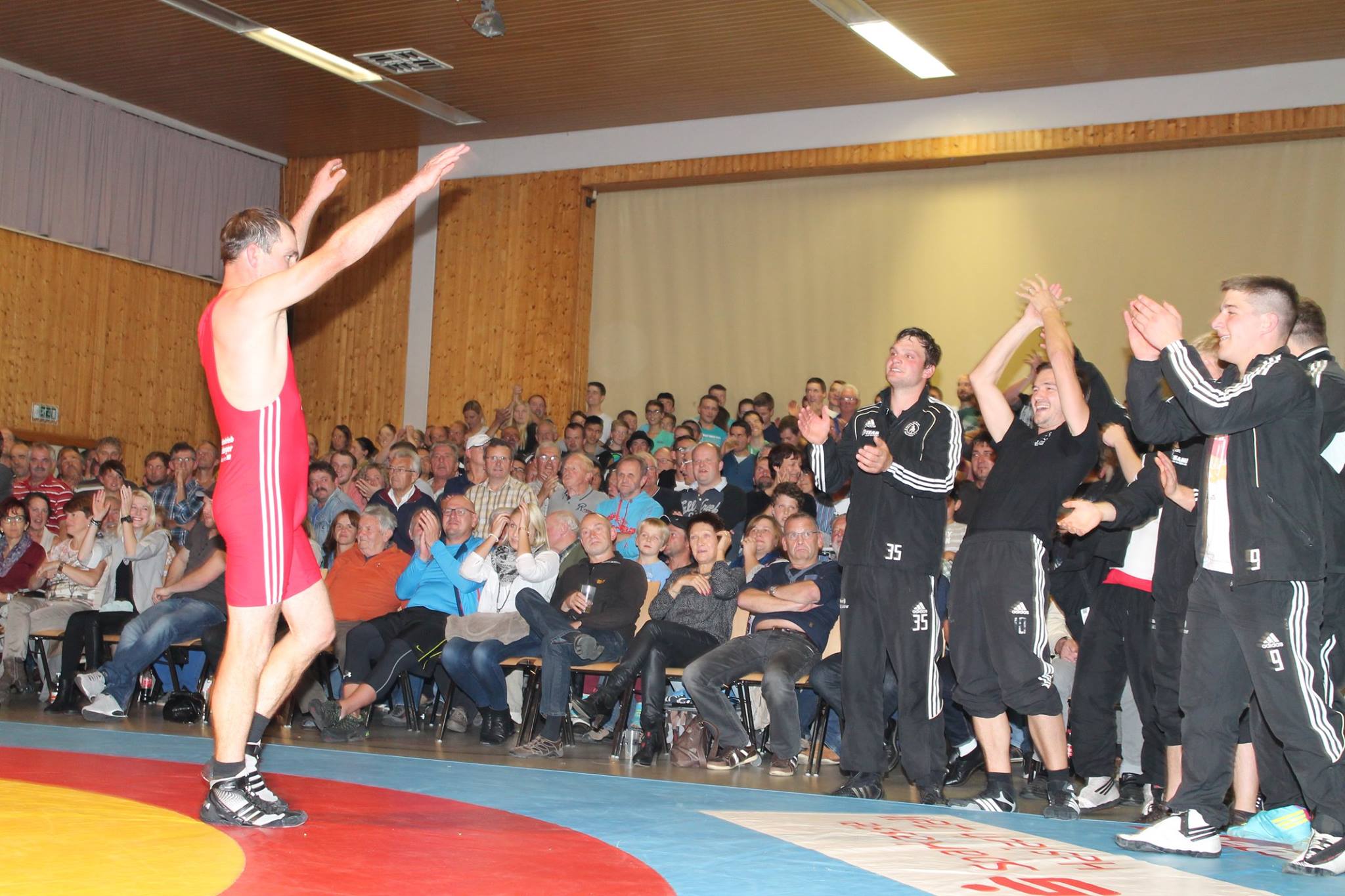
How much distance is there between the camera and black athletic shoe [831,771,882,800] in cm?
525

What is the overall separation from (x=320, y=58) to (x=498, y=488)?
18.2 ft

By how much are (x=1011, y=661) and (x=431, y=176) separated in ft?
9.47

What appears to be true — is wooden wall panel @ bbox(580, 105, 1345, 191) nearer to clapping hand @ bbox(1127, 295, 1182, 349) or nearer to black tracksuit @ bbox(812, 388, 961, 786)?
black tracksuit @ bbox(812, 388, 961, 786)

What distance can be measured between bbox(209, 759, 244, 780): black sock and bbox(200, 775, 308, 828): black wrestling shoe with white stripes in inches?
0.4

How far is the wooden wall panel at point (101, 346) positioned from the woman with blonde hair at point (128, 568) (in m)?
5.96

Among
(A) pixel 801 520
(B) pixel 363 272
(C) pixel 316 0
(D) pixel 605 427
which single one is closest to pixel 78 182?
(B) pixel 363 272

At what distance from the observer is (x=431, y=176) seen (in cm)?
386

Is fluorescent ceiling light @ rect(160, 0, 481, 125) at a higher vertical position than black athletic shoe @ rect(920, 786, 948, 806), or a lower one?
higher

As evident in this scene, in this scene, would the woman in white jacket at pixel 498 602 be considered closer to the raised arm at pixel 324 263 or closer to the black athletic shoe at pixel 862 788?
the black athletic shoe at pixel 862 788

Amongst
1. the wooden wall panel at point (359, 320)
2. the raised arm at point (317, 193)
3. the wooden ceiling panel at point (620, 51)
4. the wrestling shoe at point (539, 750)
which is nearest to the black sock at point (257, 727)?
the raised arm at point (317, 193)

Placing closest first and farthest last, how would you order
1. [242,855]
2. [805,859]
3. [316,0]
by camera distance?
[242,855] < [805,859] < [316,0]

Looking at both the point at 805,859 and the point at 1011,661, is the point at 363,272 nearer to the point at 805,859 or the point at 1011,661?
the point at 1011,661

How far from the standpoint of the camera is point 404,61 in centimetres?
1252

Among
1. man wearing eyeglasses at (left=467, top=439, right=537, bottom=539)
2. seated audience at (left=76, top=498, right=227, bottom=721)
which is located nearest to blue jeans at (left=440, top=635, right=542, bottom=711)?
seated audience at (left=76, top=498, right=227, bottom=721)
